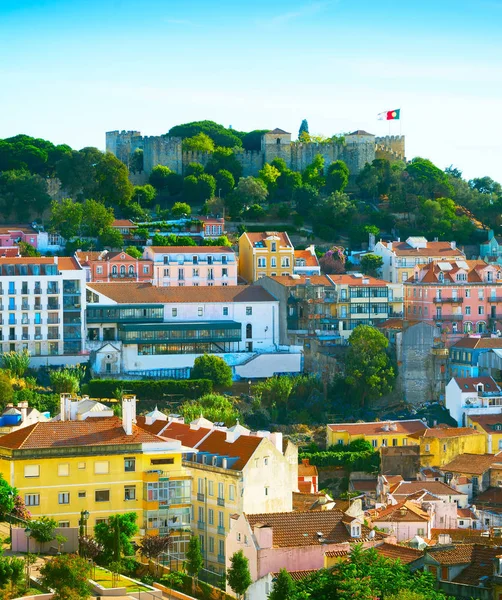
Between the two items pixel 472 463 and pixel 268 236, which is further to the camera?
pixel 268 236

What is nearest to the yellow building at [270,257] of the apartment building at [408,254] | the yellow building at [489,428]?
the apartment building at [408,254]

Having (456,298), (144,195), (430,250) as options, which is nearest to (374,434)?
(456,298)

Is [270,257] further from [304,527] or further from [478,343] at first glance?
[304,527]

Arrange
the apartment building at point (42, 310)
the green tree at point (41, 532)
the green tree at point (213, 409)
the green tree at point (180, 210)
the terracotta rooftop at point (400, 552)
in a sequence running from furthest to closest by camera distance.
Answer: the green tree at point (180, 210) < the apartment building at point (42, 310) < the green tree at point (213, 409) < the terracotta rooftop at point (400, 552) < the green tree at point (41, 532)

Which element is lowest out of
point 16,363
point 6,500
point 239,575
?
point 239,575

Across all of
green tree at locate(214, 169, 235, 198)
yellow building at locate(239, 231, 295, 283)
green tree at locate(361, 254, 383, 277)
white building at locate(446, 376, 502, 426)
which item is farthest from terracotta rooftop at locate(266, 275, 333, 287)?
green tree at locate(214, 169, 235, 198)

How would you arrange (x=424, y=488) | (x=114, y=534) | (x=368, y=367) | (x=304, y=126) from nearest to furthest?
1. (x=114, y=534)
2. (x=424, y=488)
3. (x=368, y=367)
4. (x=304, y=126)

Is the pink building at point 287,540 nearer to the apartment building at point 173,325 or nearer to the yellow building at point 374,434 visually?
the yellow building at point 374,434
